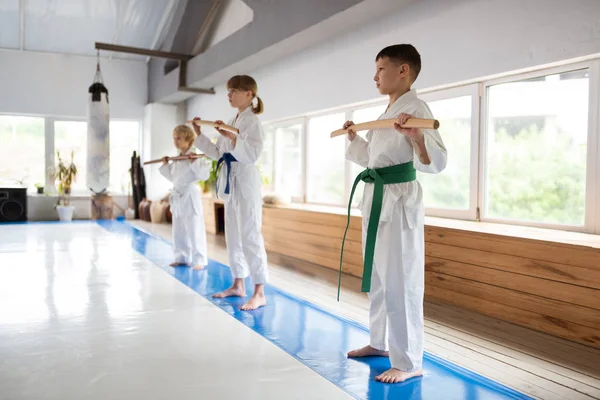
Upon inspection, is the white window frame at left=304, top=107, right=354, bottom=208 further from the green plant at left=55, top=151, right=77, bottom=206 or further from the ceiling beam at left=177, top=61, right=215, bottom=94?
the green plant at left=55, top=151, right=77, bottom=206

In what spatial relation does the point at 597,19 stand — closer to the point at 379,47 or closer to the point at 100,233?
the point at 379,47

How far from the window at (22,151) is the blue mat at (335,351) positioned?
20.5 feet

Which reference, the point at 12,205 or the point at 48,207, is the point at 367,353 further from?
the point at 48,207

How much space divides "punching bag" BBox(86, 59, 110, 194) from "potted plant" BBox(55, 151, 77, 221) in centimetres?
376

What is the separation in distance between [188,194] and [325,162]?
177cm

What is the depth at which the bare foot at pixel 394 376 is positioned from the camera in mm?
2057

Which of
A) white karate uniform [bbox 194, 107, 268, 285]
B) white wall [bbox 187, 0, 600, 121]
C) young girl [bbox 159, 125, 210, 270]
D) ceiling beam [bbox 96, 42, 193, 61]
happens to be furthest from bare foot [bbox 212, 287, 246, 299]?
ceiling beam [bbox 96, 42, 193, 61]

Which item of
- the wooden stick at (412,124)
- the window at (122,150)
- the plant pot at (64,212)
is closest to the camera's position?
the wooden stick at (412,124)

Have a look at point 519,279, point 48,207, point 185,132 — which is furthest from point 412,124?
point 48,207

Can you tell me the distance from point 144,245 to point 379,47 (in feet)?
10.9

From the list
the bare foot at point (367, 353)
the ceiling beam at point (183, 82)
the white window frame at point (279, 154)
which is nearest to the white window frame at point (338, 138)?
the white window frame at point (279, 154)

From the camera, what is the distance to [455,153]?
4078 millimetres

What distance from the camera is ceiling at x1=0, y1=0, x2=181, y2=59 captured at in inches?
312

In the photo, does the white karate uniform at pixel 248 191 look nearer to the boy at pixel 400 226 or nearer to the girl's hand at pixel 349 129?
the girl's hand at pixel 349 129
